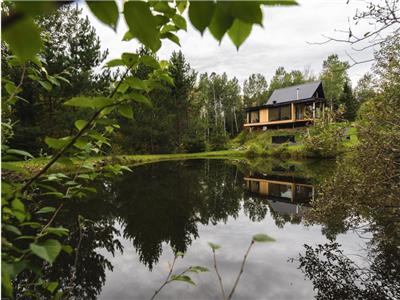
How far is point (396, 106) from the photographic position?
17.7 ft

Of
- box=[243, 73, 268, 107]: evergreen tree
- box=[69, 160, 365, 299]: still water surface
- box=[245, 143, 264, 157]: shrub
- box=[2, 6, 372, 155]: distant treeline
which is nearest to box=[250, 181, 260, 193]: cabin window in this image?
box=[69, 160, 365, 299]: still water surface

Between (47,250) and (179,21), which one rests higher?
(179,21)

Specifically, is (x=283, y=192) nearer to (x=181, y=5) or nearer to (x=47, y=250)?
(x=181, y=5)

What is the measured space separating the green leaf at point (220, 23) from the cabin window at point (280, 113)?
42.5 meters

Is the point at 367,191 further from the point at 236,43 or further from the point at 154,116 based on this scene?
the point at 154,116

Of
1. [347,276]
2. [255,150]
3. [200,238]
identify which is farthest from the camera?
[255,150]

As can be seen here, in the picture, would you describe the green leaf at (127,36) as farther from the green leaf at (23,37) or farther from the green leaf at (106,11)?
the green leaf at (23,37)

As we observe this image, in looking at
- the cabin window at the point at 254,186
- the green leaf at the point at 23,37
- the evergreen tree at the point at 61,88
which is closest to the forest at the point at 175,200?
the green leaf at the point at 23,37

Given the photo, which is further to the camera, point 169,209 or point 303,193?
point 303,193

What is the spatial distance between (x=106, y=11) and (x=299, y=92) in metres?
44.7

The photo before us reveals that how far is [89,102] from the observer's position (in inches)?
38.9

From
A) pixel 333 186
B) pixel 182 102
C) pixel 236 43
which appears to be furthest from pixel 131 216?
pixel 182 102

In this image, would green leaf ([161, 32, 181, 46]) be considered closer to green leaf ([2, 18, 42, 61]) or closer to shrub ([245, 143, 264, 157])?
green leaf ([2, 18, 42, 61])

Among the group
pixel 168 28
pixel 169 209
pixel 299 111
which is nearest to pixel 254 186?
pixel 169 209
